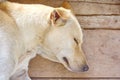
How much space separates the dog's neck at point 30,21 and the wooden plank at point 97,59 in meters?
0.30

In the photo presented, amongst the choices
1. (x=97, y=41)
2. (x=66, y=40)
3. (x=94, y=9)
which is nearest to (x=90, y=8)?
(x=94, y=9)

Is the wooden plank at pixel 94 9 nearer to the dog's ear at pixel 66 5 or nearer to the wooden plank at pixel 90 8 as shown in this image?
the wooden plank at pixel 90 8

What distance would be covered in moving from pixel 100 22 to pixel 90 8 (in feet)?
0.28

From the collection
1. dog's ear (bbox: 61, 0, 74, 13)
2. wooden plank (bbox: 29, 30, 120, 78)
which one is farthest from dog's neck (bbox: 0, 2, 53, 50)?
wooden plank (bbox: 29, 30, 120, 78)

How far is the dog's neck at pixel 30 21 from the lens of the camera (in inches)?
67.4

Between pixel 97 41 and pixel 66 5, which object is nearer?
pixel 66 5

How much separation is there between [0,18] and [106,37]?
0.64 meters

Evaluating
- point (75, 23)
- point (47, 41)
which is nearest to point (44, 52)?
point (47, 41)

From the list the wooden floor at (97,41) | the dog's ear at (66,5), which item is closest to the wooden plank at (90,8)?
the wooden floor at (97,41)

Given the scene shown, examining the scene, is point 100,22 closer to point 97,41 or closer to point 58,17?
point 97,41

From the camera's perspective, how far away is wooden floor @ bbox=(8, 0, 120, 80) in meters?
2.04

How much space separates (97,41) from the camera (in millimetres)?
2084

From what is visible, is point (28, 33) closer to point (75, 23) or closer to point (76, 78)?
point (75, 23)

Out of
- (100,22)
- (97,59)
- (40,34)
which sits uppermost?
(40,34)
